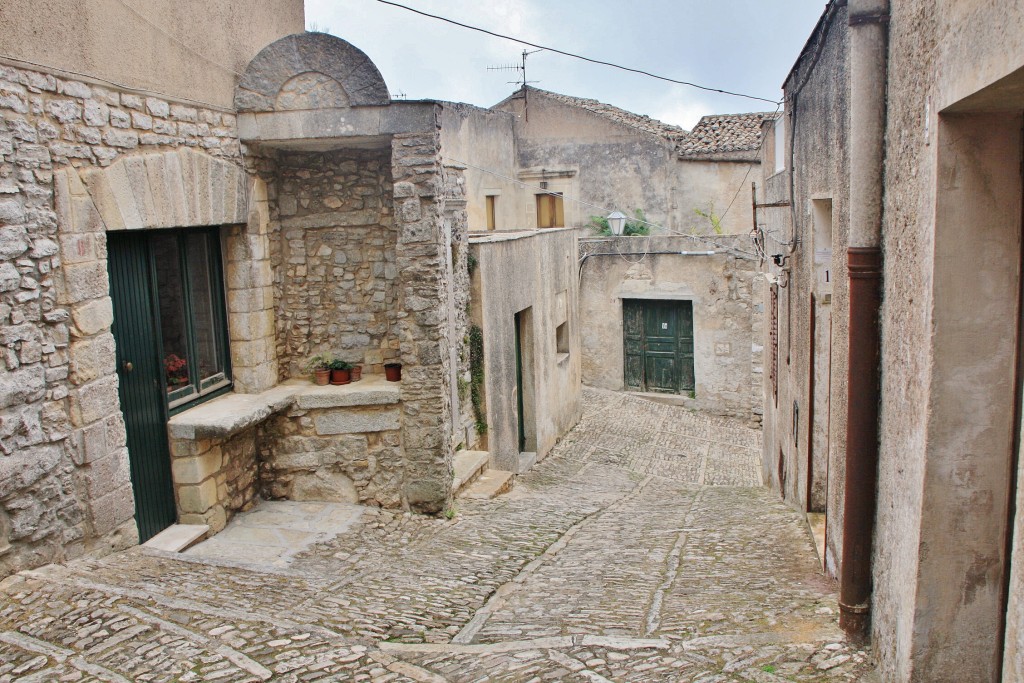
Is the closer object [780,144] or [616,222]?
[780,144]

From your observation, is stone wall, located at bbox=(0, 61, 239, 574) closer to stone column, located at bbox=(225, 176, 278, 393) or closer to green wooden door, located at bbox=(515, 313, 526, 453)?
stone column, located at bbox=(225, 176, 278, 393)

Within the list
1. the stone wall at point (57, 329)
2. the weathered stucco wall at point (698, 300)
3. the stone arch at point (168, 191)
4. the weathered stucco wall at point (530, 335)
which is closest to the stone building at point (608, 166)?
the weathered stucco wall at point (698, 300)

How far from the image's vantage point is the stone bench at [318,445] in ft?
24.2

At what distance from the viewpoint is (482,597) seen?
5930mm

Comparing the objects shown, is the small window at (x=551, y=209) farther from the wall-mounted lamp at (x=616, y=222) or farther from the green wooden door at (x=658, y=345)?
the green wooden door at (x=658, y=345)

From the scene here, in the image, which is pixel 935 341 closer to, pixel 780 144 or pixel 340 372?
pixel 340 372

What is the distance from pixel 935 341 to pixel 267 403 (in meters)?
5.45

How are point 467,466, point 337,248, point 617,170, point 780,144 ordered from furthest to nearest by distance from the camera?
point 617,170 → point 780,144 → point 467,466 → point 337,248

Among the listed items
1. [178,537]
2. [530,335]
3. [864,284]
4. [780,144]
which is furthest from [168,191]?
[530,335]

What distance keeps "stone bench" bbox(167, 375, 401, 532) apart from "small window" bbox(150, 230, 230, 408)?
0.32m

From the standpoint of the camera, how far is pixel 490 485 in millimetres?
8992

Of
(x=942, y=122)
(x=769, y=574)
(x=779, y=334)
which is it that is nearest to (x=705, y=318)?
(x=779, y=334)

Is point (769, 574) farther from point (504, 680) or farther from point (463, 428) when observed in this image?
point (463, 428)

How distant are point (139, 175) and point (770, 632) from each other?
495 cm
